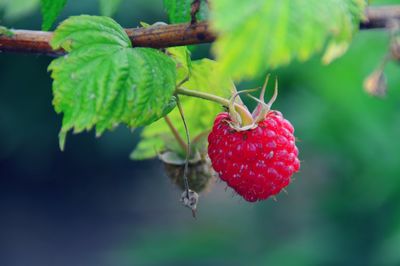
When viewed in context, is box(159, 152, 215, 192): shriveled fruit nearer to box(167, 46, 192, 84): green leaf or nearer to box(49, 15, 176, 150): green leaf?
box(167, 46, 192, 84): green leaf

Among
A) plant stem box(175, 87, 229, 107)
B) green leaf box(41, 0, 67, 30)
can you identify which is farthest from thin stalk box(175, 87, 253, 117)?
green leaf box(41, 0, 67, 30)

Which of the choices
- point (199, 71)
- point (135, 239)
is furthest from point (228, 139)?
point (135, 239)

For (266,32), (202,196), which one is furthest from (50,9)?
(202,196)

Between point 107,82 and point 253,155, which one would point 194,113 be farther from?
point 107,82

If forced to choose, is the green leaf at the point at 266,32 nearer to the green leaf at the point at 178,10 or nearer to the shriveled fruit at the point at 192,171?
the green leaf at the point at 178,10

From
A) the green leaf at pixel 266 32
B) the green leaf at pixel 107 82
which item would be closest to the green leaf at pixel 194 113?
the green leaf at pixel 107 82

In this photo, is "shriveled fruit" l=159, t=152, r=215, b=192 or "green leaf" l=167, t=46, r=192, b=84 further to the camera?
"shriveled fruit" l=159, t=152, r=215, b=192
